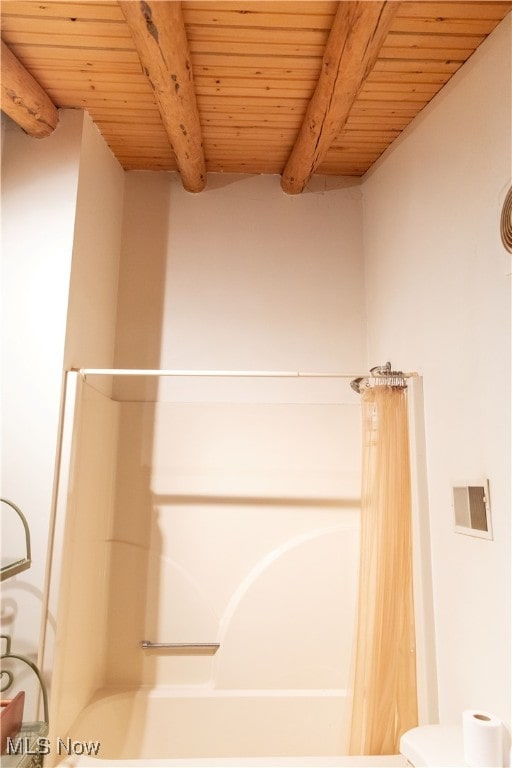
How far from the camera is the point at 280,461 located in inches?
88.2

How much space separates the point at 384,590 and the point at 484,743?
490 millimetres

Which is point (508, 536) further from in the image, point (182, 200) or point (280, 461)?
point (182, 200)

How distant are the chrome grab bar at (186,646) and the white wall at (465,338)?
37.4 inches

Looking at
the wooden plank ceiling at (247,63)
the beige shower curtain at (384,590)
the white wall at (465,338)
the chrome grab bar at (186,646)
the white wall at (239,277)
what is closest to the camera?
the white wall at (465,338)

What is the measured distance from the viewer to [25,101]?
1.68 meters

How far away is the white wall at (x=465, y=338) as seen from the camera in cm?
129

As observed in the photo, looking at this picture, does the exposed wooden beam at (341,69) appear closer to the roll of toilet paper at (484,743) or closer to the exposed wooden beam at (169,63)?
the exposed wooden beam at (169,63)

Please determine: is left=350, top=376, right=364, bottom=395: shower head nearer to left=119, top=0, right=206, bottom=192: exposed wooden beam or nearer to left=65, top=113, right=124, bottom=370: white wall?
left=65, top=113, right=124, bottom=370: white wall

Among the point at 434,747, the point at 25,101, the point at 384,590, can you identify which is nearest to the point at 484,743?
the point at 434,747

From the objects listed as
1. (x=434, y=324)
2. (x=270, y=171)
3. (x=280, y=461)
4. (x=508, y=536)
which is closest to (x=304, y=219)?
(x=270, y=171)

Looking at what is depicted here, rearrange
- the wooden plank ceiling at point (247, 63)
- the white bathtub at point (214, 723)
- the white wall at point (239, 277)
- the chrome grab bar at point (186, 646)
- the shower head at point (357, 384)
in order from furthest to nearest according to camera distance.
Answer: the white wall at point (239, 277)
the chrome grab bar at point (186, 646)
the white bathtub at point (214, 723)
the shower head at point (357, 384)
the wooden plank ceiling at point (247, 63)

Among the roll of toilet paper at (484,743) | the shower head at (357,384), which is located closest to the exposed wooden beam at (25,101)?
the shower head at (357,384)

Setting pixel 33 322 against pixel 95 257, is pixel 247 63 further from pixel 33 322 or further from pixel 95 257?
pixel 33 322

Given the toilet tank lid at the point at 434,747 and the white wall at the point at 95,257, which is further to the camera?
the white wall at the point at 95,257
